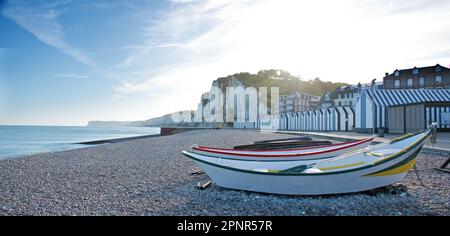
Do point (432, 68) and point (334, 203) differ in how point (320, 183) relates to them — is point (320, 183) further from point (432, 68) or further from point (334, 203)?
point (432, 68)

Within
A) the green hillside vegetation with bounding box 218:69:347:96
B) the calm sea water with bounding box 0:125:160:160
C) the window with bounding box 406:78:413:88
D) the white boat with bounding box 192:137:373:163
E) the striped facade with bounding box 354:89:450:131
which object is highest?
the green hillside vegetation with bounding box 218:69:347:96

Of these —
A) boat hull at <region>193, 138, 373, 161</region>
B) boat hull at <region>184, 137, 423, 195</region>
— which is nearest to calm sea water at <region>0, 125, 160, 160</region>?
boat hull at <region>193, 138, 373, 161</region>

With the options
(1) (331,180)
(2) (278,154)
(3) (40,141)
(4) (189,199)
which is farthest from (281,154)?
(3) (40,141)

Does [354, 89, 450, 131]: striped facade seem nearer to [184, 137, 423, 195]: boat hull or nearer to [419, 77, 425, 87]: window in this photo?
[184, 137, 423, 195]: boat hull

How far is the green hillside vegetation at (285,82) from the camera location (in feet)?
489

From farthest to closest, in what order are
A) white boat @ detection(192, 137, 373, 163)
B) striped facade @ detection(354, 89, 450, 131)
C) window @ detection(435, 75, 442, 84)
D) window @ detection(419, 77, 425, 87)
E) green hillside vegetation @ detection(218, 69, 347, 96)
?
green hillside vegetation @ detection(218, 69, 347, 96) → window @ detection(419, 77, 425, 87) → window @ detection(435, 75, 442, 84) → striped facade @ detection(354, 89, 450, 131) → white boat @ detection(192, 137, 373, 163)

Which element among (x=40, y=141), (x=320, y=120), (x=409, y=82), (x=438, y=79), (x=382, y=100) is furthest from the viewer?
(x=409, y=82)

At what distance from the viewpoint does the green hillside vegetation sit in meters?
149

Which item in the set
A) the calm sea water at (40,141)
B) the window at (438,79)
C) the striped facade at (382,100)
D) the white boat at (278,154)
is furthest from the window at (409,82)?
the white boat at (278,154)

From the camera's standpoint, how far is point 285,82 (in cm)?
15750

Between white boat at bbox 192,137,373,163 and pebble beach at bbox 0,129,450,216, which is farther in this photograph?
white boat at bbox 192,137,373,163

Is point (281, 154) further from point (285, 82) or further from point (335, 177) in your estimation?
point (285, 82)

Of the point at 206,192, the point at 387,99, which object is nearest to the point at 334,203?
the point at 206,192

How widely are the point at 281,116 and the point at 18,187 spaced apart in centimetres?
4840
